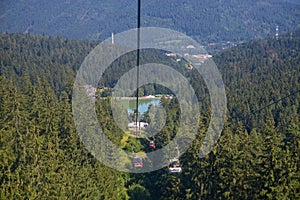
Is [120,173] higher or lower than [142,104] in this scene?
lower

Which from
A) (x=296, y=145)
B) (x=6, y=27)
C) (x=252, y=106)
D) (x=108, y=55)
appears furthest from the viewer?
(x=6, y=27)

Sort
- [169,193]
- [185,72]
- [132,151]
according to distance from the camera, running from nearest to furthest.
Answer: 1. [169,193]
2. [132,151]
3. [185,72]

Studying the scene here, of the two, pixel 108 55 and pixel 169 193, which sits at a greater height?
pixel 108 55

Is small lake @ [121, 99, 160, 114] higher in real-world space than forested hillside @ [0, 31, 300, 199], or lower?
higher

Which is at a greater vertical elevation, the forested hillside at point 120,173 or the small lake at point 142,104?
the small lake at point 142,104

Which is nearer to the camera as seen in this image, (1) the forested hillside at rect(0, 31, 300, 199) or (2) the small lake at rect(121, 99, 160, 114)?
(1) the forested hillside at rect(0, 31, 300, 199)

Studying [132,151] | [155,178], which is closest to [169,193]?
[155,178]

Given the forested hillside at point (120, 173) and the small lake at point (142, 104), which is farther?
the small lake at point (142, 104)

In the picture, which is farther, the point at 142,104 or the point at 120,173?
the point at 142,104

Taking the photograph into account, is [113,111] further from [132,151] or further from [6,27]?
[6,27]

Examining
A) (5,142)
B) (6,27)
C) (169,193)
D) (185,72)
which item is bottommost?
(169,193)

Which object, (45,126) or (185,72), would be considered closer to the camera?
(45,126)
